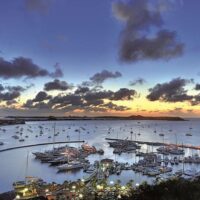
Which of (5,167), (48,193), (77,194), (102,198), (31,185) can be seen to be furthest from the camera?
(5,167)

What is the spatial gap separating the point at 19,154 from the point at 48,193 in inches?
1396

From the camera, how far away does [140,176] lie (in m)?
38.8

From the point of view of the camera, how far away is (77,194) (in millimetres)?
23312

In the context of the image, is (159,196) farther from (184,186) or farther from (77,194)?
(77,194)

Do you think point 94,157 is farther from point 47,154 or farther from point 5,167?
point 5,167

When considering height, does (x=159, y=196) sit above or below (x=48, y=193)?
above

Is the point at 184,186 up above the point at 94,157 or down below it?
above

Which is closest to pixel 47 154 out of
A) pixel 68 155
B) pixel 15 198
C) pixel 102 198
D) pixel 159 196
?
pixel 68 155

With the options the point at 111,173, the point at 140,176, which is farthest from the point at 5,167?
the point at 140,176

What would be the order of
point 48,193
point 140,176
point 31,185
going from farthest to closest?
point 140,176 → point 31,185 → point 48,193

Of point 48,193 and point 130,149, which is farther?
point 130,149

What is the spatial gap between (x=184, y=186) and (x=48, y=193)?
44.8 feet

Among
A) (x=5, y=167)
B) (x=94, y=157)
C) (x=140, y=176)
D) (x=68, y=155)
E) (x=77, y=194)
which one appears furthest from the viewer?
(x=94, y=157)

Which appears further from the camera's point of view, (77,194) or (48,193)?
(48,193)
